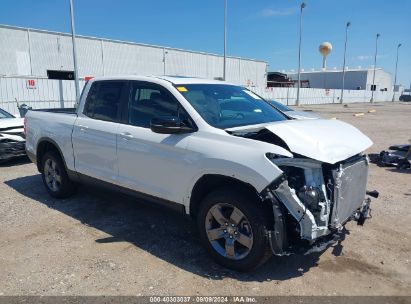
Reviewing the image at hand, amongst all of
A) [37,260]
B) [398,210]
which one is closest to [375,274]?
[398,210]

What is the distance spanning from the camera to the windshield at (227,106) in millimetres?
4027

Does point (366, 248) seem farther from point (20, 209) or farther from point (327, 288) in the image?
point (20, 209)

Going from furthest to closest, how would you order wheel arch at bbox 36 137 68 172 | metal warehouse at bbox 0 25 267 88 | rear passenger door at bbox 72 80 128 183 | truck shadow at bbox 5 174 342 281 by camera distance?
metal warehouse at bbox 0 25 267 88
wheel arch at bbox 36 137 68 172
rear passenger door at bbox 72 80 128 183
truck shadow at bbox 5 174 342 281

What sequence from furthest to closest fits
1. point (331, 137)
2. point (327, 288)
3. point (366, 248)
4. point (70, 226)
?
1. point (70, 226)
2. point (366, 248)
3. point (331, 137)
4. point (327, 288)

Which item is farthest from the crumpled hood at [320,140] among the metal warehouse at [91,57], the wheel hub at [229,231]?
the metal warehouse at [91,57]

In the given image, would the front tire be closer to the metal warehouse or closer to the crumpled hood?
→ the crumpled hood

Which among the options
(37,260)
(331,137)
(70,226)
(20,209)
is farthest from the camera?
(20,209)

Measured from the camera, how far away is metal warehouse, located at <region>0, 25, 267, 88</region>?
92.1 ft

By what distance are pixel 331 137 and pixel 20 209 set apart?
14.9 ft

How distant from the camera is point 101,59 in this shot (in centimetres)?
3394

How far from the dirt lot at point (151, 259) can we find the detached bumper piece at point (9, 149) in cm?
298

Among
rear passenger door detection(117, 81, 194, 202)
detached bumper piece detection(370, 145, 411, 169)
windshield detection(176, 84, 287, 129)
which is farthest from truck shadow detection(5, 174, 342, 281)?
detached bumper piece detection(370, 145, 411, 169)

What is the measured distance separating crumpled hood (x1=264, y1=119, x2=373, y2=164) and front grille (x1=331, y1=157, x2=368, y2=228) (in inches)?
5.6

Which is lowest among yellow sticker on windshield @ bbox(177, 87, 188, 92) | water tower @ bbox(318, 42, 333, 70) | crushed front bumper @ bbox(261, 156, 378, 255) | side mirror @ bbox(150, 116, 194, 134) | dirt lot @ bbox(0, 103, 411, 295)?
dirt lot @ bbox(0, 103, 411, 295)
